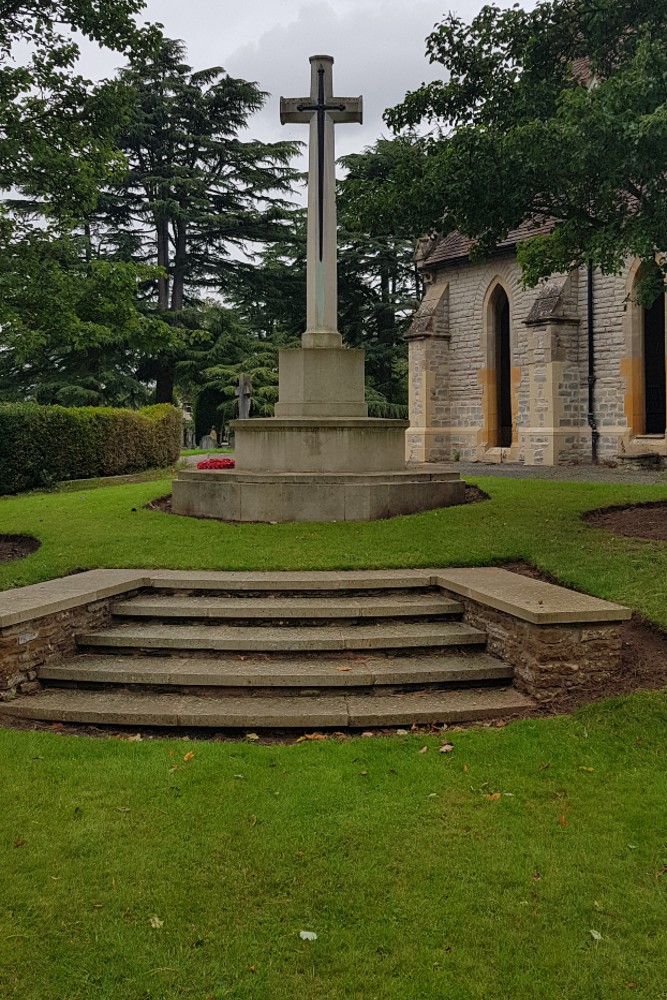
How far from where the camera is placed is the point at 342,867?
3338 mm

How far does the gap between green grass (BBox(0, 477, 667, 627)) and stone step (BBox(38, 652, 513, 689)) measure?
1730mm

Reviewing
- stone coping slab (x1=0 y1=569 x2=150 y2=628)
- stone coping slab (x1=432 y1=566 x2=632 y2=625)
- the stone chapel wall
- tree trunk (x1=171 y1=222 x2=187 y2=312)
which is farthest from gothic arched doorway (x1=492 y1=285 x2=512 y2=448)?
stone coping slab (x1=0 y1=569 x2=150 y2=628)

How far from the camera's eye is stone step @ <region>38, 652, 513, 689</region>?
550 centimetres

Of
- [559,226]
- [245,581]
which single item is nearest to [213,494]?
[245,581]

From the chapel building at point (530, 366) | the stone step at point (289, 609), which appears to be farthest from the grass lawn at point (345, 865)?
the chapel building at point (530, 366)

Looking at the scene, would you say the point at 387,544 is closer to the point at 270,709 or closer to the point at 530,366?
the point at 270,709

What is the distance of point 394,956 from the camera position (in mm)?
2799

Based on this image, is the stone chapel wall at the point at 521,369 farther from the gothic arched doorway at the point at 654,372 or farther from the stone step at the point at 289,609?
the stone step at the point at 289,609

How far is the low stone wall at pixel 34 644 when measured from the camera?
551 centimetres

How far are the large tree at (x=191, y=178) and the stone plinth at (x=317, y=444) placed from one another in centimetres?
2097

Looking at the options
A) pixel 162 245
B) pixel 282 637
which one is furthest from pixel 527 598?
pixel 162 245

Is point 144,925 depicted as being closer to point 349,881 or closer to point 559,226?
point 349,881

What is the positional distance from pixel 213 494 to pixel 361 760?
22.7 ft

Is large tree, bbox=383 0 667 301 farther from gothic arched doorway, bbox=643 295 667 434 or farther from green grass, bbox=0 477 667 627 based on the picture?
gothic arched doorway, bbox=643 295 667 434
